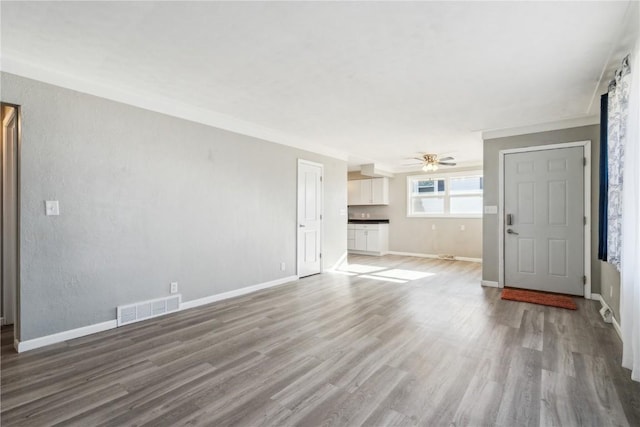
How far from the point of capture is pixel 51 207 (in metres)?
2.92

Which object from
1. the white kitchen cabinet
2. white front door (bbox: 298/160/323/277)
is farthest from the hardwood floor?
the white kitchen cabinet

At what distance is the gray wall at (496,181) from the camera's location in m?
4.35

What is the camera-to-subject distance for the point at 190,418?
1.86 m

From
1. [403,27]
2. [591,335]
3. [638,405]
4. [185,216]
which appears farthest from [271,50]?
[591,335]

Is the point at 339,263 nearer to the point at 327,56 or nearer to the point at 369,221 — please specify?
the point at 369,221

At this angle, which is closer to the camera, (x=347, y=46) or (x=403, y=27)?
(x=403, y=27)

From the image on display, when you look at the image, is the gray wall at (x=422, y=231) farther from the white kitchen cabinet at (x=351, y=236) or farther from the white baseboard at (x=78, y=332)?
the white baseboard at (x=78, y=332)

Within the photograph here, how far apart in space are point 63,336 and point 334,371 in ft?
8.74

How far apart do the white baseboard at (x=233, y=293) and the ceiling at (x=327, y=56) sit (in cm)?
240

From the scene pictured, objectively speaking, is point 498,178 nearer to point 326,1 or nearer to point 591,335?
point 591,335

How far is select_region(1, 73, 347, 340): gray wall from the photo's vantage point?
112 inches

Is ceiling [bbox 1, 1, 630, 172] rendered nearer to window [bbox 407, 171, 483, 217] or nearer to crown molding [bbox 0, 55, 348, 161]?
crown molding [bbox 0, 55, 348, 161]

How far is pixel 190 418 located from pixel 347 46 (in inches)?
112

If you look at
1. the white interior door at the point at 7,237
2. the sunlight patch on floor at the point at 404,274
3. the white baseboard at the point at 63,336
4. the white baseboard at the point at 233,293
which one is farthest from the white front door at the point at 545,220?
the white interior door at the point at 7,237
